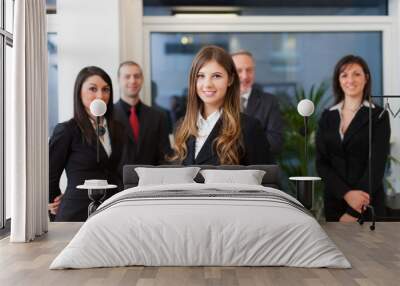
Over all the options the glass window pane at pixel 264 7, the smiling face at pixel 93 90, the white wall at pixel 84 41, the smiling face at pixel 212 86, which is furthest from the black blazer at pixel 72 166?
the glass window pane at pixel 264 7

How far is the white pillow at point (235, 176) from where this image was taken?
239 inches

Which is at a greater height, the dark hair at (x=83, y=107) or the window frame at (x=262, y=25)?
the window frame at (x=262, y=25)

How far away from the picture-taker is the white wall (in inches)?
287

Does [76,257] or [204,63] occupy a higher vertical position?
[204,63]

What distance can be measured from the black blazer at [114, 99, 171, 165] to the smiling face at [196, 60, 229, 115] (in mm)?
692

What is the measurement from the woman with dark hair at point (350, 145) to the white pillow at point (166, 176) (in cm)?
178

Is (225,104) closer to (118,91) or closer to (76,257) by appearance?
(118,91)

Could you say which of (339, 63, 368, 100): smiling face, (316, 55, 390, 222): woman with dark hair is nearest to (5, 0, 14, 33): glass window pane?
(316, 55, 390, 222): woman with dark hair

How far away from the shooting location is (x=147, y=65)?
7.68m

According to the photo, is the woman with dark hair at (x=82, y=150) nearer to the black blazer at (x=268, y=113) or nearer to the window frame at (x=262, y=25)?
the window frame at (x=262, y=25)

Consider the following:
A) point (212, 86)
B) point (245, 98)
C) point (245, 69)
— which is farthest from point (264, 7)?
point (212, 86)

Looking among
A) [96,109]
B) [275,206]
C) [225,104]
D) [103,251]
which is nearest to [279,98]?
[225,104]

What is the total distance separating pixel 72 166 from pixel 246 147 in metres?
1.87

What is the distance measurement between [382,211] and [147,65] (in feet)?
10.7
